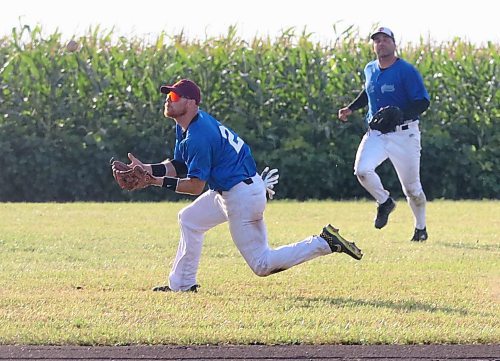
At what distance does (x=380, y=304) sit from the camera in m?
9.73

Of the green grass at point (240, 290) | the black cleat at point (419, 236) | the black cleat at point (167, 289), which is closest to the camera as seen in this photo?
the green grass at point (240, 290)

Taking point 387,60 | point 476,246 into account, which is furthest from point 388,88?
point 476,246

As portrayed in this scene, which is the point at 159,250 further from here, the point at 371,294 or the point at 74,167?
the point at 74,167

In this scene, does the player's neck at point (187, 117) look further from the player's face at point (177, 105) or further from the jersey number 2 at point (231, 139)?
the jersey number 2 at point (231, 139)

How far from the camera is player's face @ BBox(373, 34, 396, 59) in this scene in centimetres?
1373

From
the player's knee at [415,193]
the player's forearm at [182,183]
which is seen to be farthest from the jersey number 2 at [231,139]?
the player's knee at [415,193]

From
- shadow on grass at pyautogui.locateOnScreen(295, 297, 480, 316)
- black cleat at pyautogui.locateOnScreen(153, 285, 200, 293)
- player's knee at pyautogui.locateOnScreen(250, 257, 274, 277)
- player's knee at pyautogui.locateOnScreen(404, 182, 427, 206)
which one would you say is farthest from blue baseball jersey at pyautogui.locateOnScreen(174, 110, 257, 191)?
player's knee at pyautogui.locateOnScreen(404, 182, 427, 206)

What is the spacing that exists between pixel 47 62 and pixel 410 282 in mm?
13385

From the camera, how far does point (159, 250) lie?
13656 mm

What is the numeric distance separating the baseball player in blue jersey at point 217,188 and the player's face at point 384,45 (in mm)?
4088

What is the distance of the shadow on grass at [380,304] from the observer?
31.0 feet

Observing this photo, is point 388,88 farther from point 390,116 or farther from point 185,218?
point 185,218

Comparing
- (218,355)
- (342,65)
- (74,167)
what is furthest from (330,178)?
(218,355)

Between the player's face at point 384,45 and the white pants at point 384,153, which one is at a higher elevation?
the player's face at point 384,45
